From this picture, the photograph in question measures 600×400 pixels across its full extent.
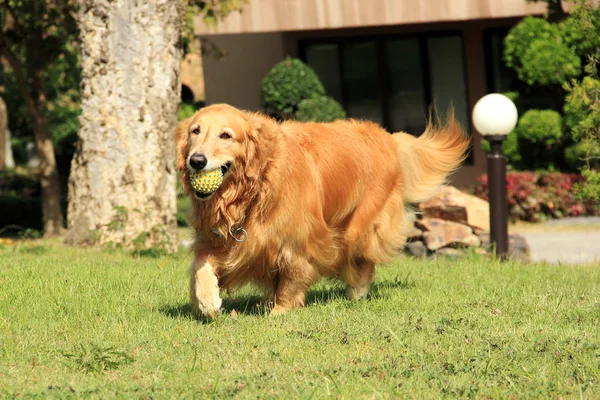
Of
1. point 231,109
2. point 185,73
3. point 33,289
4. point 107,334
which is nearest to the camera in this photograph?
point 107,334

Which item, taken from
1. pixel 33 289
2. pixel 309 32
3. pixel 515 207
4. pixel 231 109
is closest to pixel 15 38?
pixel 309 32

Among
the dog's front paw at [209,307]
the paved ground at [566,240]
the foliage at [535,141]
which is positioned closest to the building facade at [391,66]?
the foliage at [535,141]

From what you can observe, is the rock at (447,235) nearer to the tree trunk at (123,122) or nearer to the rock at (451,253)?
the rock at (451,253)

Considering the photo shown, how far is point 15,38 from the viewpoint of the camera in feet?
56.9

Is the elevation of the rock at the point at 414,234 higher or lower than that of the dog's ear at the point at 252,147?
lower

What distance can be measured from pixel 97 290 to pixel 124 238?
3.24 metres

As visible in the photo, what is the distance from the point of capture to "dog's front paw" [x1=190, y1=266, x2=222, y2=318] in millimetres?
6617

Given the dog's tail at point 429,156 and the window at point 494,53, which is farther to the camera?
the window at point 494,53

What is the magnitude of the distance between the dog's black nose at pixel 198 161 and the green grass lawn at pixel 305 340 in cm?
108

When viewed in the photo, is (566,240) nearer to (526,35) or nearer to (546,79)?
(546,79)

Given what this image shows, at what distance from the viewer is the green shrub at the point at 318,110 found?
18.0 m

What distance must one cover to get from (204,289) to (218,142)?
39.8 inches

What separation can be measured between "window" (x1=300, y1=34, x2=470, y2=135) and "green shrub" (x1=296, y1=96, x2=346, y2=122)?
3.10 meters

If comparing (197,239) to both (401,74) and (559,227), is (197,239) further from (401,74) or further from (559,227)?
(401,74)
